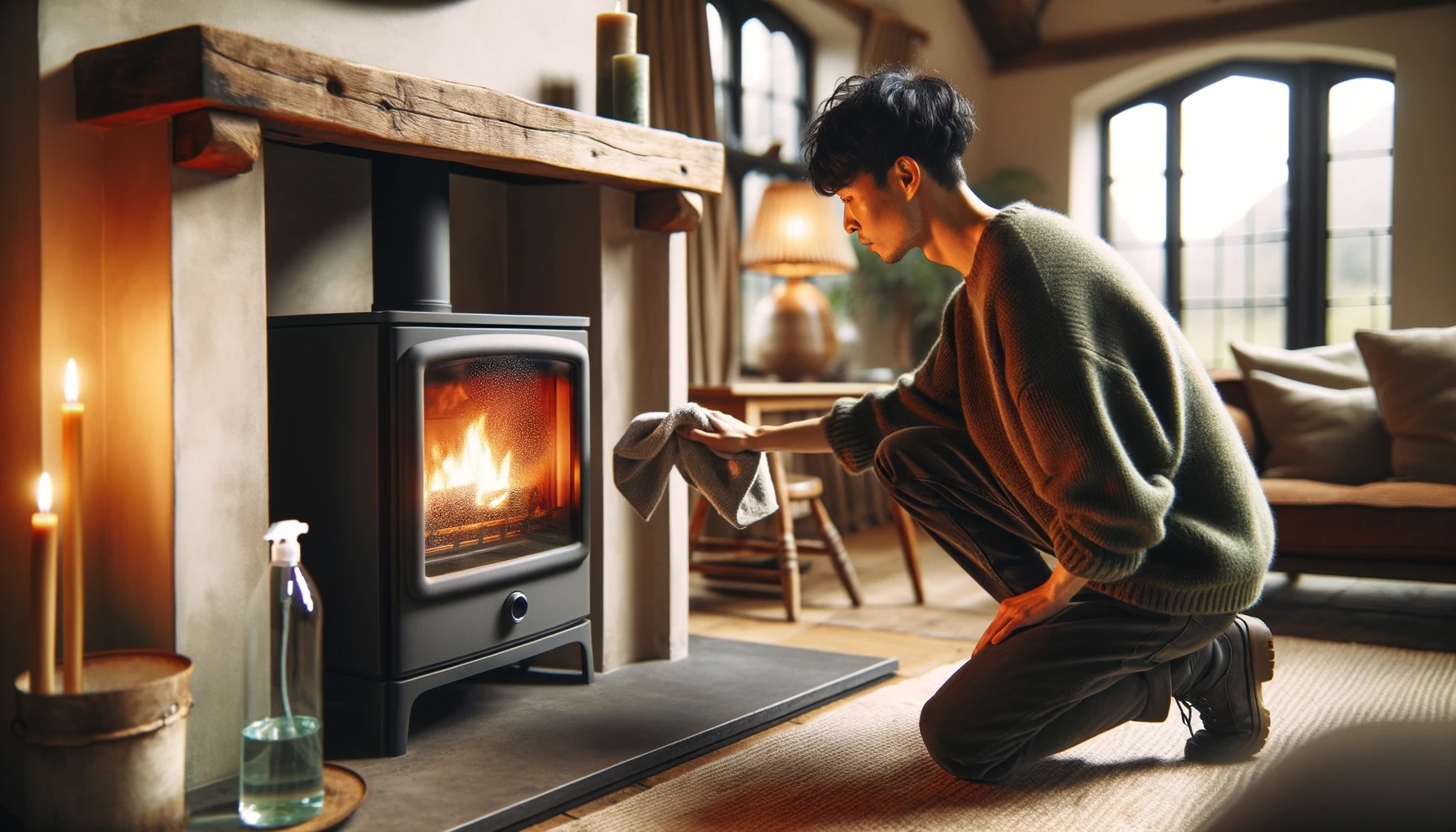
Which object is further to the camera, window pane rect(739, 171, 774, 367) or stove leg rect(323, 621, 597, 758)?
window pane rect(739, 171, 774, 367)

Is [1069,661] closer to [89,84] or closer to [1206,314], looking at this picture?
[89,84]

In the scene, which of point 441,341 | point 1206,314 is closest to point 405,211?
point 441,341

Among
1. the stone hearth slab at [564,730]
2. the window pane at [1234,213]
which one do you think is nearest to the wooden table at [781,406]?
the stone hearth slab at [564,730]

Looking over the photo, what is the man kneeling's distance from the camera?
4.92 feet

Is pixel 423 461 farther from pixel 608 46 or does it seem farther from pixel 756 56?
pixel 756 56

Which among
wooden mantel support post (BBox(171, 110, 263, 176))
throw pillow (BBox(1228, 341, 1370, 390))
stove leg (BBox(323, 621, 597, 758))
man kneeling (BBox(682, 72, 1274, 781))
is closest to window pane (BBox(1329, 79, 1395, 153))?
throw pillow (BBox(1228, 341, 1370, 390))

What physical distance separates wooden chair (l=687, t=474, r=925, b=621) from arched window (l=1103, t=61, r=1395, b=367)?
10.4 feet

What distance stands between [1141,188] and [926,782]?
15.9 feet

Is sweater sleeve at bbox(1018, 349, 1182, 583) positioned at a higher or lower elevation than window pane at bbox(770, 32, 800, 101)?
lower

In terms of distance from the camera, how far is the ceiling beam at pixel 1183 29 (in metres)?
5.15

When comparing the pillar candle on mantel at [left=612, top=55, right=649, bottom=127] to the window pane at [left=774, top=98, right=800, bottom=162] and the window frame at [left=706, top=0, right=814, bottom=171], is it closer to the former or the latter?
the window frame at [left=706, top=0, right=814, bottom=171]

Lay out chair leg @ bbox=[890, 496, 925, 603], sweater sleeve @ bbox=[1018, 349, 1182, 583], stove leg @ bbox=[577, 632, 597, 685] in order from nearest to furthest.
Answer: sweater sleeve @ bbox=[1018, 349, 1182, 583]
stove leg @ bbox=[577, 632, 597, 685]
chair leg @ bbox=[890, 496, 925, 603]

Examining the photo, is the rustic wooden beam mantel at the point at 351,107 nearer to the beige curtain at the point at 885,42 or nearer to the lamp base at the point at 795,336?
the lamp base at the point at 795,336

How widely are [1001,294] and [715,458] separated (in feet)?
1.99
